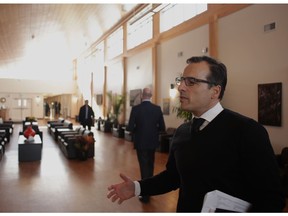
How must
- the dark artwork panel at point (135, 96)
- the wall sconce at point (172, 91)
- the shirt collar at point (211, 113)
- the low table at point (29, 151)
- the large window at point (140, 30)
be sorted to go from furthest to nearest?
1. the dark artwork panel at point (135, 96)
2. the large window at point (140, 30)
3. the wall sconce at point (172, 91)
4. the low table at point (29, 151)
5. the shirt collar at point (211, 113)

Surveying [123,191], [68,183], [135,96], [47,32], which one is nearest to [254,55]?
[68,183]

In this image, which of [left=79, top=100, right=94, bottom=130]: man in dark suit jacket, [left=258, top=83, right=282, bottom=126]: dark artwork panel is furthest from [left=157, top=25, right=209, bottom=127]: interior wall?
[left=79, top=100, right=94, bottom=130]: man in dark suit jacket

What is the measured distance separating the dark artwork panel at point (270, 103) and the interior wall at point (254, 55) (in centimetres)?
10

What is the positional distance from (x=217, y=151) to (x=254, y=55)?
234 inches

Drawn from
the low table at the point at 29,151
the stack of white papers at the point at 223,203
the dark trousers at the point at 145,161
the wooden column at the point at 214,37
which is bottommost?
the low table at the point at 29,151

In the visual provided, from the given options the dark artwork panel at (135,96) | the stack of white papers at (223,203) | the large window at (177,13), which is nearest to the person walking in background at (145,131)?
the stack of white papers at (223,203)

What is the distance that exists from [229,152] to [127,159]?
6808mm

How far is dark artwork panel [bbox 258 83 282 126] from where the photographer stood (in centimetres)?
586

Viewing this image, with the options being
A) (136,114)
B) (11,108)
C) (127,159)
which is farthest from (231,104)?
(11,108)

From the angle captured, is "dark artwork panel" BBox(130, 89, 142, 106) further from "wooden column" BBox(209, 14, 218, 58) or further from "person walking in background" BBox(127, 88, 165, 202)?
"person walking in background" BBox(127, 88, 165, 202)

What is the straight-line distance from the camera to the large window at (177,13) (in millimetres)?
8961

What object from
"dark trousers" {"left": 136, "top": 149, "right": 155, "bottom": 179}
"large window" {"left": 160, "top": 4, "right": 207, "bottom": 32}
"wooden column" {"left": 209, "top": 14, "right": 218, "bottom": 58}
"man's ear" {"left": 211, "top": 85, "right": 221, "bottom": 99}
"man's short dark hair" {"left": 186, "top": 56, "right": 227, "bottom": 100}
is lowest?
"dark trousers" {"left": 136, "top": 149, "right": 155, "bottom": 179}

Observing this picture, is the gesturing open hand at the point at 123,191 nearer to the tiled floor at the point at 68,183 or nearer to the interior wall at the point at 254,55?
the tiled floor at the point at 68,183

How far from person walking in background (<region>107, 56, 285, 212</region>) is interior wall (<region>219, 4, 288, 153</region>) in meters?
5.08
